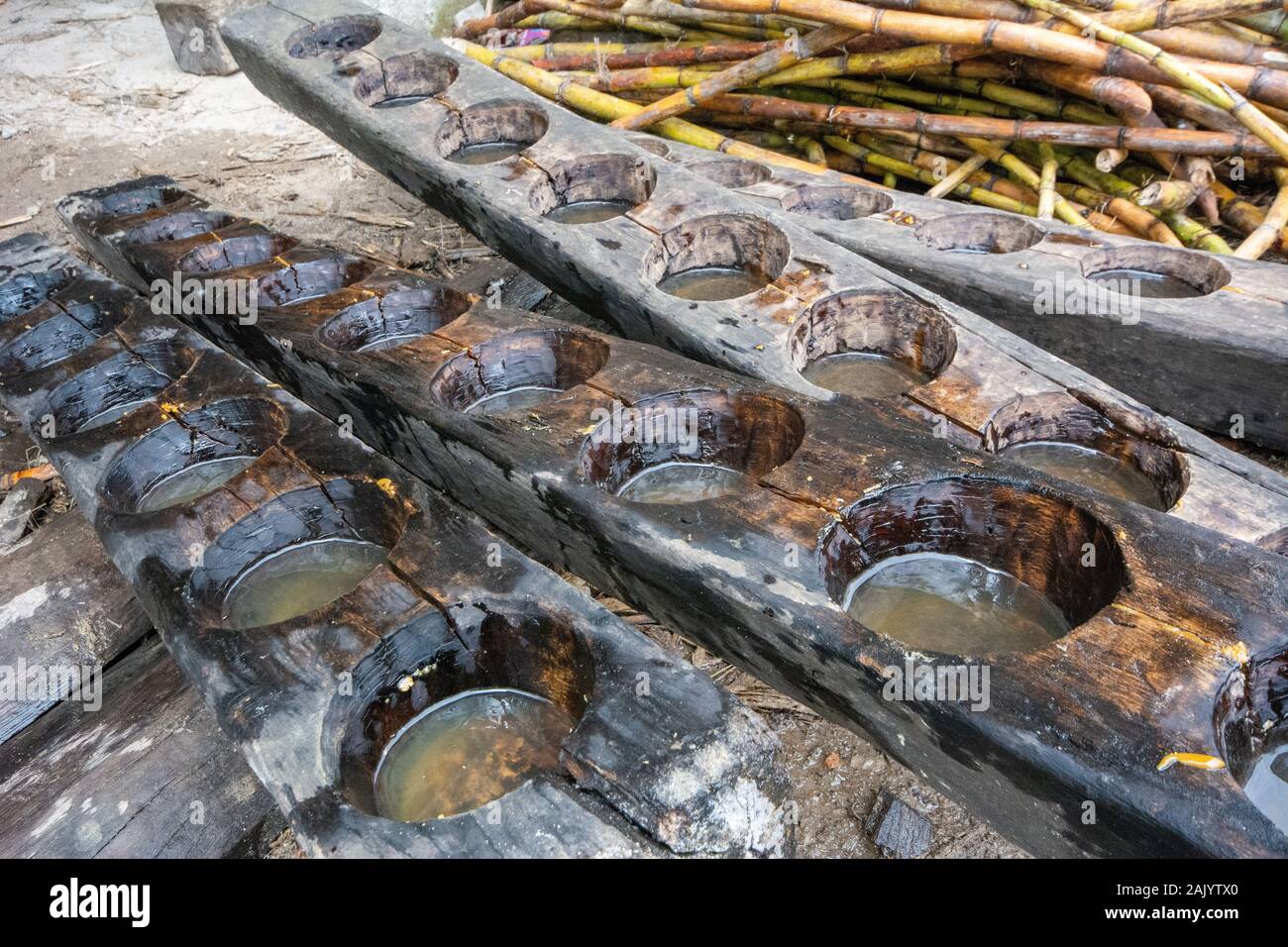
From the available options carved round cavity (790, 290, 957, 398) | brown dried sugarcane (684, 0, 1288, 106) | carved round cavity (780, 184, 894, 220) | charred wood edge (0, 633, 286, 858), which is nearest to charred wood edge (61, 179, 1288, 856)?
carved round cavity (790, 290, 957, 398)

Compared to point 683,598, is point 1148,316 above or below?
above

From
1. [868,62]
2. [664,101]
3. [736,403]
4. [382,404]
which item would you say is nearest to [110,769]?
[382,404]

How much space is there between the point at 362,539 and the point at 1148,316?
3.03 meters

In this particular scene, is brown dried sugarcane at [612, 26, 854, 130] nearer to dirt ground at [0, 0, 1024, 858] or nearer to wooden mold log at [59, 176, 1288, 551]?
dirt ground at [0, 0, 1024, 858]

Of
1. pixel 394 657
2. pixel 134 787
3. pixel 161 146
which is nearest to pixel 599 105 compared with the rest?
pixel 161 146

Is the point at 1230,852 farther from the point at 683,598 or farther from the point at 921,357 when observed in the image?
the point at 921,357

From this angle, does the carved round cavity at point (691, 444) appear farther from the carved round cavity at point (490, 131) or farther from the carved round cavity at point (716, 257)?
the carved round cavity at point (490, 131)

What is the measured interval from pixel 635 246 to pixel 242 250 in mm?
1844

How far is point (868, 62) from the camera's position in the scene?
18.2ft

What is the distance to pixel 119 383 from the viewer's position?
3701mm

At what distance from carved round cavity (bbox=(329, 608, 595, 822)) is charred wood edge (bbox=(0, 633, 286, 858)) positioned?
45cm

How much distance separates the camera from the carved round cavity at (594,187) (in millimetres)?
4633

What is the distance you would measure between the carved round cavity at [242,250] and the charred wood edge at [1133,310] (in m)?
2.47

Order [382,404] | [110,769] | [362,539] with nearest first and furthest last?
[110,769]
[362,539]
[382,404]
